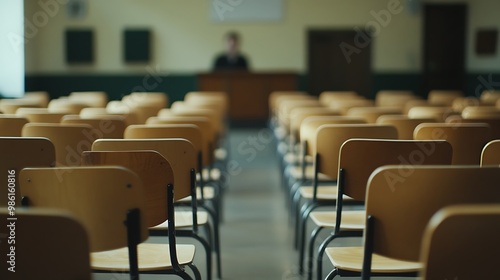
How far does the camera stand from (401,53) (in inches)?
575

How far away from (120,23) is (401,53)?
6191 millimetres

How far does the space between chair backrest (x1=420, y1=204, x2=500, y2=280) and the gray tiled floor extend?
139cm

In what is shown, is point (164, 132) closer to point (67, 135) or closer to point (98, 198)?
point (67, 135)

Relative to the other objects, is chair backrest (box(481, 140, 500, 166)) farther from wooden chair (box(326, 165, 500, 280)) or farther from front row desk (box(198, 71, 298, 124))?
front row desk (box(198, 71, 298, 124))

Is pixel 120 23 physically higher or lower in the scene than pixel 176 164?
higher

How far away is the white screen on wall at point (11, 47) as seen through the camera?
37.5ft

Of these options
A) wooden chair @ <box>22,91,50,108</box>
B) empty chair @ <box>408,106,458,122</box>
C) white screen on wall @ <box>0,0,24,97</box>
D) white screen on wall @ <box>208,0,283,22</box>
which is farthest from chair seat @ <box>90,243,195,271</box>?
white screen on wall @ <box>208,0,283,22</box>

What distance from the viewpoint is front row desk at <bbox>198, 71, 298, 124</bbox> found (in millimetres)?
12469

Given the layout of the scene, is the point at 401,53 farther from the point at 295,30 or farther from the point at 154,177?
the point at 154,177

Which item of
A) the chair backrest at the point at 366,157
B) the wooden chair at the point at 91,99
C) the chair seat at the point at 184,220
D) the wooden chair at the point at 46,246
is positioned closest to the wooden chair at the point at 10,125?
the chair seat at the point at 184,220

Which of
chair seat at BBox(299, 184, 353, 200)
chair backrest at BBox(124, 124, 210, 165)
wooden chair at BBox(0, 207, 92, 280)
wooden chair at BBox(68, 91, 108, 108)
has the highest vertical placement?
wooden chair at BBox(68, 91, 108, 108)

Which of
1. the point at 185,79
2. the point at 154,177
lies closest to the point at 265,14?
the point at 185,79

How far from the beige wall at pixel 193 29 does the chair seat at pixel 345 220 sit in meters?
11.1

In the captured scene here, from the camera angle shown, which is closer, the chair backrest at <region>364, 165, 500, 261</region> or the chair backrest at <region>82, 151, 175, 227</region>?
the chair backrest at <region>364, 165, 500, 261</region>
